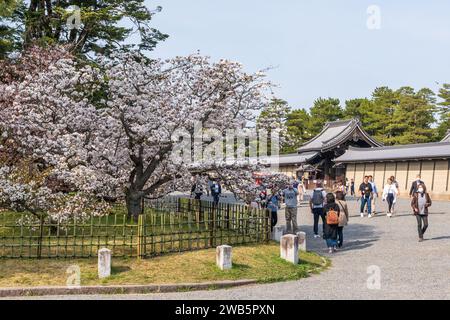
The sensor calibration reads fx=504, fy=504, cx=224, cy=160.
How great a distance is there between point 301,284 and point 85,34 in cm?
1968

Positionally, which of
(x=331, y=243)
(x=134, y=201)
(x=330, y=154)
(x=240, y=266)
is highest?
(x=330, y=154)

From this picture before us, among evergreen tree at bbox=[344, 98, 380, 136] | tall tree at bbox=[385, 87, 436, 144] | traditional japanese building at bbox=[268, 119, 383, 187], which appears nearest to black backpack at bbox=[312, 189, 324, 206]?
traditional japanese building at bbox=[268, 119, 383, 187]

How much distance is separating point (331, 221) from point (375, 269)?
248cm

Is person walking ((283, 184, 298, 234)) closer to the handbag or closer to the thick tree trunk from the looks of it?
the handbag

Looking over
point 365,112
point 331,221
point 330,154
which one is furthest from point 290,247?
point 365,112

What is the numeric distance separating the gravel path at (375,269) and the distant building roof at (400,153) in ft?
64.7

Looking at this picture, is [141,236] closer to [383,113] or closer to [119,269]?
[119,269]

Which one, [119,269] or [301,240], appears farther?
[301,240]

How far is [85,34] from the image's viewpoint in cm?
2592

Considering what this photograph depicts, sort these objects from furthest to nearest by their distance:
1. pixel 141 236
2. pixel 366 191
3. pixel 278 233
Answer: pixel 366 191
pixel 278 233
pixel 141 236

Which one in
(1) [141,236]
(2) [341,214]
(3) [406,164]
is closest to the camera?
(1) [141,236]

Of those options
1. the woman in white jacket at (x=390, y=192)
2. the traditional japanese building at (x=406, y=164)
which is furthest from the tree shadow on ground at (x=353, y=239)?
the traditional japanese building at (x=406, y=164)

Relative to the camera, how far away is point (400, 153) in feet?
139
